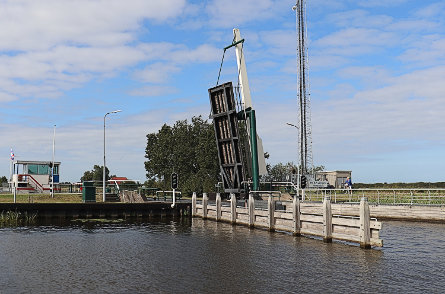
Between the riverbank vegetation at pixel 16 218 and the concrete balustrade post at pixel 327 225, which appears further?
the riverbank vegetation at pixel 16 218

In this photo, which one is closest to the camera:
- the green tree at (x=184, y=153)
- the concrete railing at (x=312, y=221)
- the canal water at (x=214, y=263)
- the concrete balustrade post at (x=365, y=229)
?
the canal water at (x=214, y=263)

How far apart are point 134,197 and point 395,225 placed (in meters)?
22.6

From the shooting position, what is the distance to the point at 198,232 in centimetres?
2700

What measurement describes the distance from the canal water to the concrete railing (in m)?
0.48

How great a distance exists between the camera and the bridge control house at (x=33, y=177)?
5897 centimetres

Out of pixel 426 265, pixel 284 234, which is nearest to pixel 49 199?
pixel 284 234

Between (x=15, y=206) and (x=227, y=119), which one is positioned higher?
(x=227, y=119)

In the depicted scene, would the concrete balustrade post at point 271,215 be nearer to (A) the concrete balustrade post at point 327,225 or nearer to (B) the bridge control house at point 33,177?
(A) the concrete balustrade post at point 327,225

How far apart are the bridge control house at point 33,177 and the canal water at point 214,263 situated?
3445 cm

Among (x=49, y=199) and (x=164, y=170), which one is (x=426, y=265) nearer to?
(x=49, y=199)

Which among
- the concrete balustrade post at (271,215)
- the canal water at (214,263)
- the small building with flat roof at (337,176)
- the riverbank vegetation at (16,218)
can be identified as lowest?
the canal water at (214,263)

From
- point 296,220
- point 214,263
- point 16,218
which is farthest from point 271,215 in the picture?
point 16,218

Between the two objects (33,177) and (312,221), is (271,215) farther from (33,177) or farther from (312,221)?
(33,177)

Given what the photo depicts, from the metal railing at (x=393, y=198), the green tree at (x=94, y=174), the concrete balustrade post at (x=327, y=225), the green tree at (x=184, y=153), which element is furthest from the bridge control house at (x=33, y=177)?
the green tree at (x=94, y=174)
